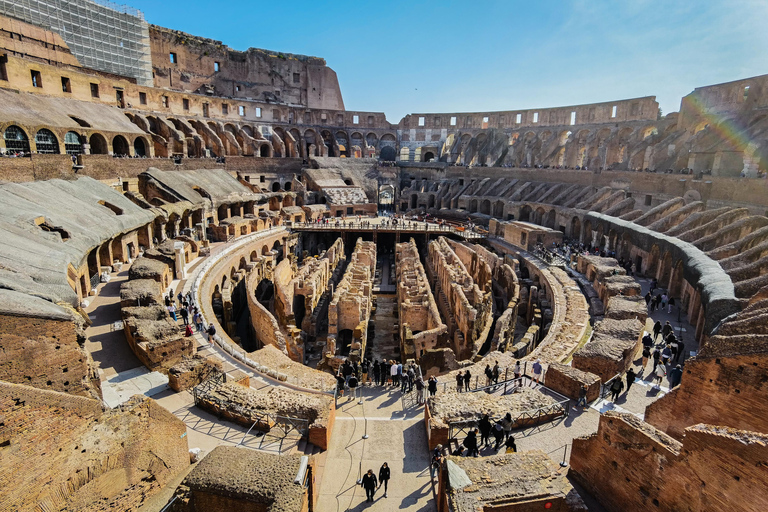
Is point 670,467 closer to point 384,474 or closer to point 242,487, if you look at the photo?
point 384,474

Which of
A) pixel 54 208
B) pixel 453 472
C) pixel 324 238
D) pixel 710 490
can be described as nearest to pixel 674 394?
pixel 710 490

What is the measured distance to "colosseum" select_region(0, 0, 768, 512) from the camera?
626 centimetres

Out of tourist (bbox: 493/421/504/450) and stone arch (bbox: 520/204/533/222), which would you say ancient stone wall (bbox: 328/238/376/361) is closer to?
tourist (bbox: 493/421/504/450)

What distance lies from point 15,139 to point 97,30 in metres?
19.7

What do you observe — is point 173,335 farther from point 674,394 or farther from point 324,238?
point 324,238

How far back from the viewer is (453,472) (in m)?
6.45

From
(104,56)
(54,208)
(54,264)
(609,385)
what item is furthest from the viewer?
(104,56)

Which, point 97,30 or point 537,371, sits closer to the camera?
point 537,371

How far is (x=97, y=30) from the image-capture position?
114ft

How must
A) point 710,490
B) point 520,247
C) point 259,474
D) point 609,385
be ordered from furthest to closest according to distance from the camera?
point 520,247, point 609,385, point 259,474, point 710,490

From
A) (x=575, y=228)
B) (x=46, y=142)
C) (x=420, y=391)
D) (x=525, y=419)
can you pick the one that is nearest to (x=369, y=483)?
(x=525, y=419)

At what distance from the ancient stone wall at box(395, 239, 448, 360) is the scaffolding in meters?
31.0

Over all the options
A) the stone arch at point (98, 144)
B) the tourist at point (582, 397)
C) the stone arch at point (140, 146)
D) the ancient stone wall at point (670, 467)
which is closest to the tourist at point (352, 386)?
the ancient stone wall at point (670, 467)

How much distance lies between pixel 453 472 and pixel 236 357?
23.6 feet
